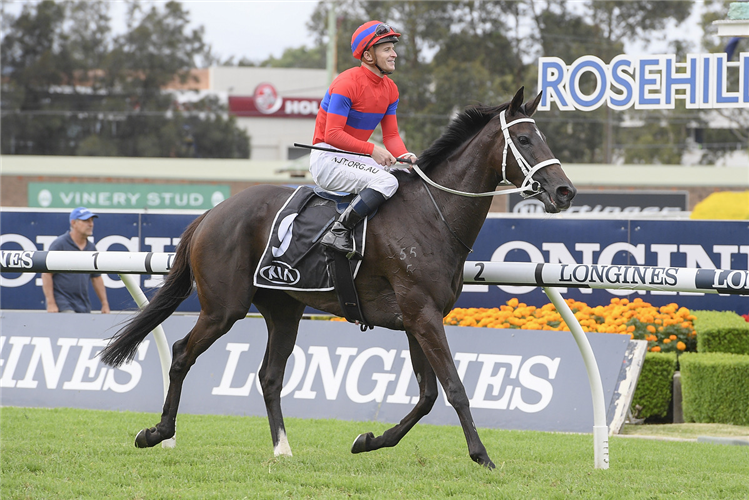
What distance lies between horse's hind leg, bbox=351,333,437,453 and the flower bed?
298 centimetres

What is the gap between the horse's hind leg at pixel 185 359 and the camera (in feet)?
15.7

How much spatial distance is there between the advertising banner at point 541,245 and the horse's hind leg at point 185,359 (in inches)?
181

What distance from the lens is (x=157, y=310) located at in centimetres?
499

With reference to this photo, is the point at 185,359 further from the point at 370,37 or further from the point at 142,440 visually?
the point at 370,37

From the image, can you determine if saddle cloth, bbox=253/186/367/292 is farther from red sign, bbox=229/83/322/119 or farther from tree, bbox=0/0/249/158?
red sign, bbox=229/83/322/119

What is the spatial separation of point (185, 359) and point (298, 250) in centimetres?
93

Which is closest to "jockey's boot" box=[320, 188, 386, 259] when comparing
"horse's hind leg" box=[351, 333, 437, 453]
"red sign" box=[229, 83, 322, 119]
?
"horse's hind leg" box=[351, 333, 437, 453]

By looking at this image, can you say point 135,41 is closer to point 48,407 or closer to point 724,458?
point 48,407

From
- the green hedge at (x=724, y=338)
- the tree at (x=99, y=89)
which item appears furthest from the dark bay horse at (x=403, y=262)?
the tree at (x=99, y=89)

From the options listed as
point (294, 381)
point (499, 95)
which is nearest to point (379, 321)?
point (294, 381)

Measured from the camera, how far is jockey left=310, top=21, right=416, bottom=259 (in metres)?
4.53

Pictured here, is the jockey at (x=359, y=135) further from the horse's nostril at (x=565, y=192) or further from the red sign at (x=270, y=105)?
the red sign at (x=270, y=105)

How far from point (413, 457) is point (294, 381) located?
6.40 ft

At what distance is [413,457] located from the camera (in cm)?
477
